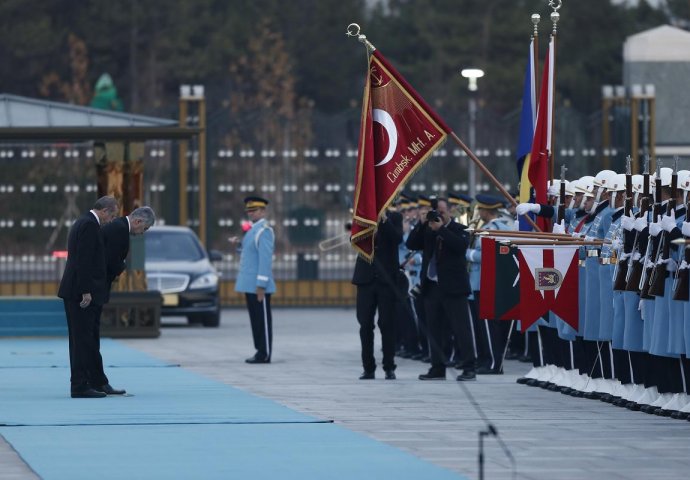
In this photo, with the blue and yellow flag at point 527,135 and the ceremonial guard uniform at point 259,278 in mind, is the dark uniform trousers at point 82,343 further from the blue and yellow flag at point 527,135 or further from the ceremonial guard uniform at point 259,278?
the ceremonial guard uniform at point 259,278

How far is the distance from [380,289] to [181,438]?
6134mm

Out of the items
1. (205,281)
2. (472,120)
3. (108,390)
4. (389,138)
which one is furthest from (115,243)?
(472,120)

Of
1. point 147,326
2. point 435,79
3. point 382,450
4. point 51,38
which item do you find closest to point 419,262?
point 147,326

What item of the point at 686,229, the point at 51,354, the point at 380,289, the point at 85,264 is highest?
the point at 686,229

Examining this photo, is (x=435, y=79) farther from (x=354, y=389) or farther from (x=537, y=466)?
(x=537, y=466)

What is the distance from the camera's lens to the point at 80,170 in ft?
118


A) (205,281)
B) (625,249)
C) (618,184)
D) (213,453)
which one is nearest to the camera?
(213,453)

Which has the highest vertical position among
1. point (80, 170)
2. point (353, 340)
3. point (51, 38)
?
point (51, 38)

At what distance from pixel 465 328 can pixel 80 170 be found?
58.6 feet

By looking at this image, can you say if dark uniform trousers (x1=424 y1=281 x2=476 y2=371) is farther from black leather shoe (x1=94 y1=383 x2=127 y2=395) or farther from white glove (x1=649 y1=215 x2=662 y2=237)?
white glove (x1=649 y1=215 x2=662 y2=237)

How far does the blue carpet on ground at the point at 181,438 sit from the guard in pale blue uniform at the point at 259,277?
9.49 feet

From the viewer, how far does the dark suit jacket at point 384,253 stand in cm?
1945

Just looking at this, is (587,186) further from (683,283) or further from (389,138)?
(683,283)

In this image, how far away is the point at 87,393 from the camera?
17219mm
